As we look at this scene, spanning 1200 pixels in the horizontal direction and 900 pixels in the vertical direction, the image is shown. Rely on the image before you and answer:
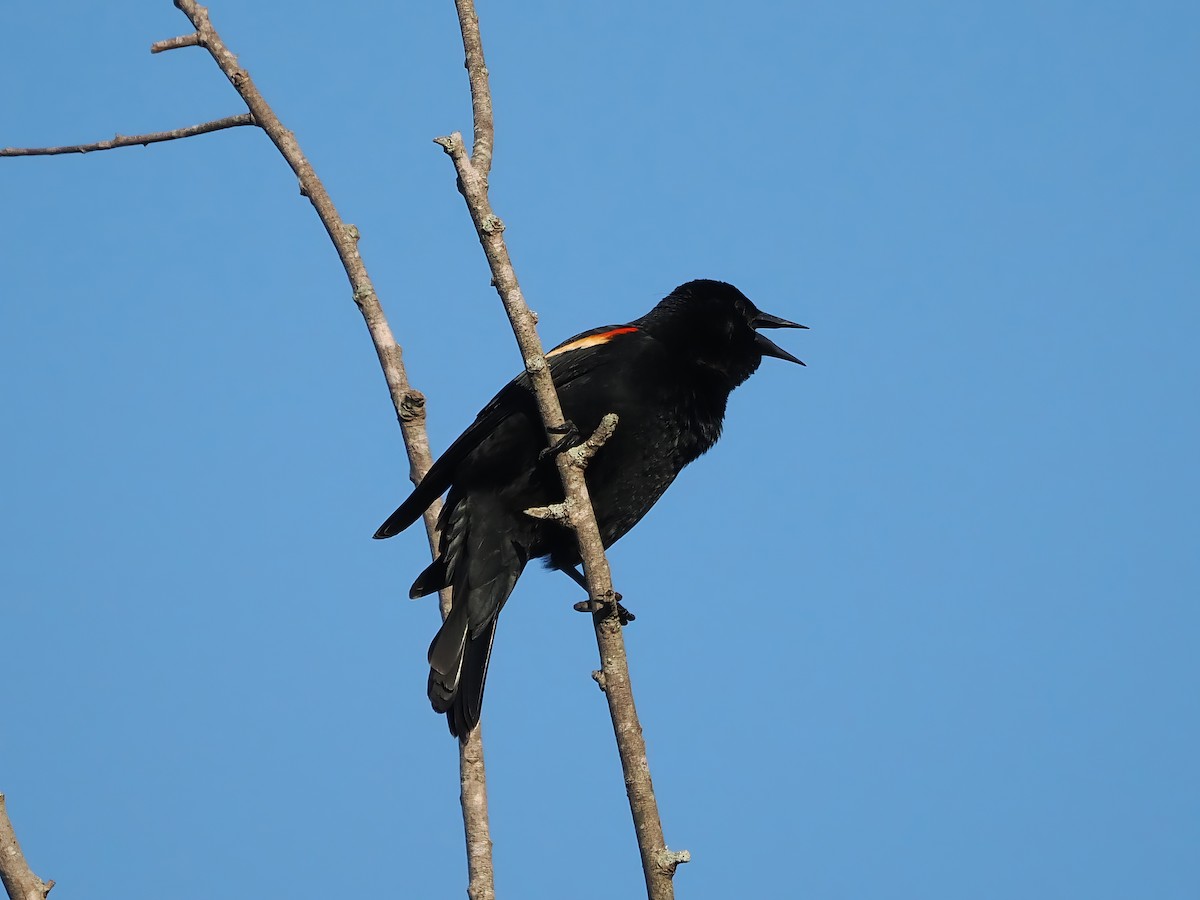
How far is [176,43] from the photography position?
4.23 m

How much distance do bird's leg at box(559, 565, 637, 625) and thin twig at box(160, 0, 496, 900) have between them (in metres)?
0.52

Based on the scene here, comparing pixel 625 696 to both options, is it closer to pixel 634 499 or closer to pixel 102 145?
pixel 634 499

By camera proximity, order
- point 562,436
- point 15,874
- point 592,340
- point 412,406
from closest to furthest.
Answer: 1. point 15,874
2. point 562,436
3. point 412,406
4. point 592,340

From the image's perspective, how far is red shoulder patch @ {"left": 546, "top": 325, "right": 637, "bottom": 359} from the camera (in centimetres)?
478

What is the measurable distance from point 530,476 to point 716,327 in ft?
3.89

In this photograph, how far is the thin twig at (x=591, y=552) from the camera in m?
2.86

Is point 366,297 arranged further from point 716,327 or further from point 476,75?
point 716,327

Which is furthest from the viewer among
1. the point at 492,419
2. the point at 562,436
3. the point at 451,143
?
the point at 492,419

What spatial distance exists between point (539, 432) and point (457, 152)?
145 centimetres

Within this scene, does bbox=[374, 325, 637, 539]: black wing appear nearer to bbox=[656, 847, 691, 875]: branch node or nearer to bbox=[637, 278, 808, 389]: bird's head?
bbox=[637, 278, 808, 389]: bird's head

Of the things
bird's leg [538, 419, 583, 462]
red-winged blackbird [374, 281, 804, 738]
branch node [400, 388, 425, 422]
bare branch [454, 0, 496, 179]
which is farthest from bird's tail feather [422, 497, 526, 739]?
bare branch [454, 0, 496, 179]

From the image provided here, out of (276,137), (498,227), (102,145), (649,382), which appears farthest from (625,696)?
(102,145)

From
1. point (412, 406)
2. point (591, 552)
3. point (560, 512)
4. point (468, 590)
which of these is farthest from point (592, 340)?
point (591, 552)

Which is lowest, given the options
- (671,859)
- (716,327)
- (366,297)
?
(671,859)
